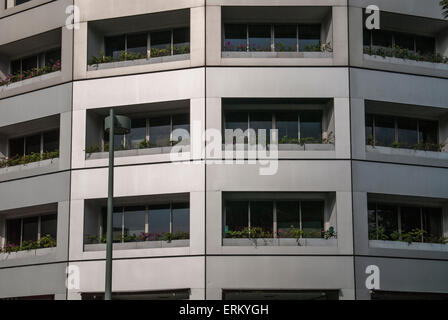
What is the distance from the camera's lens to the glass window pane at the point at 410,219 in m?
29.2

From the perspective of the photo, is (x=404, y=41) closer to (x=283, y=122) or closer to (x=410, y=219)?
(x=283, y=122)

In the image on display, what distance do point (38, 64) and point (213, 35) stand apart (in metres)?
9.23

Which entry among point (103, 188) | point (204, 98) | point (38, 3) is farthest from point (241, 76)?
point (38, 3)

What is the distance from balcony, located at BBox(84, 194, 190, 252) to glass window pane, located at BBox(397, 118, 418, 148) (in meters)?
9.44

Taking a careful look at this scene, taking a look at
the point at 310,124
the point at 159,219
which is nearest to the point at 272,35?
the point at 310,124

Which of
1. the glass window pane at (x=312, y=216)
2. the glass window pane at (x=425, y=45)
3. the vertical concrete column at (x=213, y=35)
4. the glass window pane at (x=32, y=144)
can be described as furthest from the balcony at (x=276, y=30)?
the glass window pane at (x=32, y=144)

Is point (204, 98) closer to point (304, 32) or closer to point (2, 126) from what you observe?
point (304, 32)

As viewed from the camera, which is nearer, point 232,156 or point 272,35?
point 232,156

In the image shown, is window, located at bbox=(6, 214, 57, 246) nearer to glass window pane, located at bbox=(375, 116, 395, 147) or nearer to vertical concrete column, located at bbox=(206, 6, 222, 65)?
vertical concrete column, located at bbox=(206, 6, 222, 65)

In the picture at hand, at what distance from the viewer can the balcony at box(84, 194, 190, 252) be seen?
91.7 feet

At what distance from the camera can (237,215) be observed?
A: 2797 cm

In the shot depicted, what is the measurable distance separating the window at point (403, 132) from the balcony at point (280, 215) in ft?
12.1

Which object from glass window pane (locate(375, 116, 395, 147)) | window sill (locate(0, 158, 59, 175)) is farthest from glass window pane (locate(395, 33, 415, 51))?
window sill (locate(0, 158, 59, 175))

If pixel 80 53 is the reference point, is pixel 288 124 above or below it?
below
